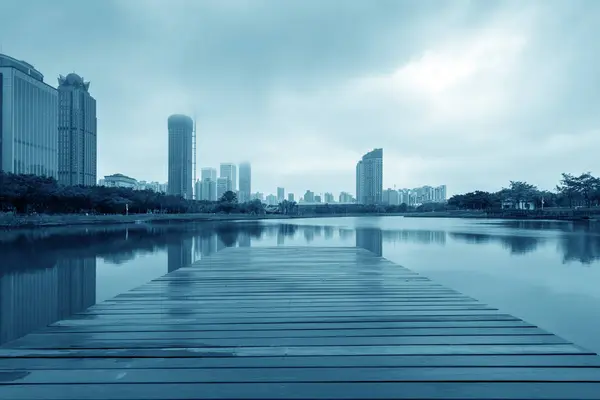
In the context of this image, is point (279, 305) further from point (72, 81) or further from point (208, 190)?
point (208, 190)

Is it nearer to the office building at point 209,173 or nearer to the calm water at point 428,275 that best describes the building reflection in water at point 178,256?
the calm water at point 428,275

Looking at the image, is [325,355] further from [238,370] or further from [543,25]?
[543,25]

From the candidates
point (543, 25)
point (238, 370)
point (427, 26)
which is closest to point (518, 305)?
point (238, 370)

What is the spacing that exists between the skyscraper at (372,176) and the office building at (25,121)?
96.7 meters

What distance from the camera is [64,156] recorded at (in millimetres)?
89250

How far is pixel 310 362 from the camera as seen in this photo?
2715 millimetres

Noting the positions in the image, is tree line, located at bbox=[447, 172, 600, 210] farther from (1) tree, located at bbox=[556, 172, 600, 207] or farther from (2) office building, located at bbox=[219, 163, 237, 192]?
(2) office building, located at bbox=[219, 163, 237, 192]

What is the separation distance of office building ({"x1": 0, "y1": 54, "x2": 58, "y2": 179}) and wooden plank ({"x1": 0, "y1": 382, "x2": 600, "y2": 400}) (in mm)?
68496

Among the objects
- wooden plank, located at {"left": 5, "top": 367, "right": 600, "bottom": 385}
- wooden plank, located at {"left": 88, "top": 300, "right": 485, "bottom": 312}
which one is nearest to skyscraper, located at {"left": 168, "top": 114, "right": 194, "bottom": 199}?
wooden plank, located at {"left": 88, "top": 300, "right": 485, "bottom": 312}

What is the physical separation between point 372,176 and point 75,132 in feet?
306

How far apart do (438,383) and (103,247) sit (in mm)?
14535

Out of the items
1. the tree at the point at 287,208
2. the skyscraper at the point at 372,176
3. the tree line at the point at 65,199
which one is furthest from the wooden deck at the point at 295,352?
the skyscraper at the point at 372,176

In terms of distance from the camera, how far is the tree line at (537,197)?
2199 inches

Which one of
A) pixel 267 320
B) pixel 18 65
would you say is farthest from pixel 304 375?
pixel 18 65
